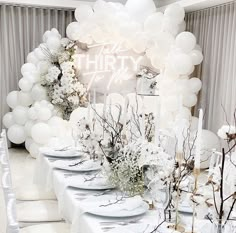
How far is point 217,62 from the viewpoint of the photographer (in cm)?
534

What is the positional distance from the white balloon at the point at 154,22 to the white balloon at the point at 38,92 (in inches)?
67.3

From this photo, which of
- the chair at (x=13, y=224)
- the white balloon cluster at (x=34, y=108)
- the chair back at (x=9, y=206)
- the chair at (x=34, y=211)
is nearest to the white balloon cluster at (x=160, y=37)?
the white balloon cluster at (x=34, y=108)

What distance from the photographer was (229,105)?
16.7 ft

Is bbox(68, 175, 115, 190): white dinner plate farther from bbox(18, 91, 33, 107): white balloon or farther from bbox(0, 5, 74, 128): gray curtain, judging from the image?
bbox(0, 5, 74, 128): gray curtain

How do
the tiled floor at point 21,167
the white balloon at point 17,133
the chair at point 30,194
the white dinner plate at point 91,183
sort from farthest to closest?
the white balloon at point 17,133, the tiled floor at point 21,167, the chair at point 30,194, the white dinner plate at point 91,183

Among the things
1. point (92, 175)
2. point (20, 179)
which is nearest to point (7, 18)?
point (20, 179)

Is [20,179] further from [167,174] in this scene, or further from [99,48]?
[167,174]

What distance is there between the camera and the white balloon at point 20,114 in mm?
5721

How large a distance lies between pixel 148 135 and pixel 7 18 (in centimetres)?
443

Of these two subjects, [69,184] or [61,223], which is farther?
[61,223]

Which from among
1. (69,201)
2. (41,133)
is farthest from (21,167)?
(69,201)

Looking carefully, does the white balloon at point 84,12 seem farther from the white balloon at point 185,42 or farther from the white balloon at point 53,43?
the white balloon at point 185,42

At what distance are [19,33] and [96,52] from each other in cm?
138

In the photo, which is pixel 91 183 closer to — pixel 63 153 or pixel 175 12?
pixel 63 153
